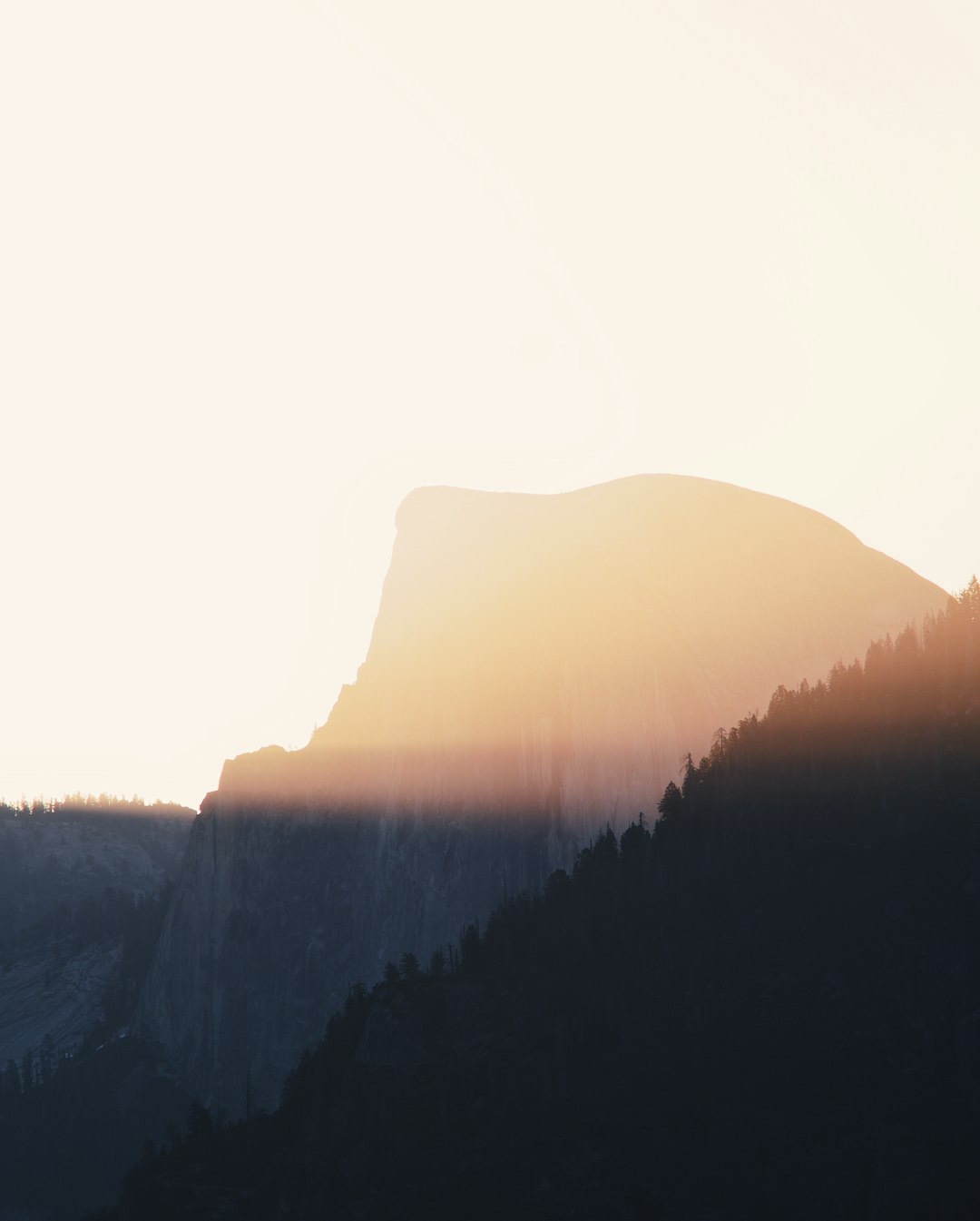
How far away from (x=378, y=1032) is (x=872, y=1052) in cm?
4790

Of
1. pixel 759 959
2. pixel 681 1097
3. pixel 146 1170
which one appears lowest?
pixel 146 1170

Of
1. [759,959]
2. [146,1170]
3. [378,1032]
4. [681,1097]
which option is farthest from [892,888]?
[146,1170]

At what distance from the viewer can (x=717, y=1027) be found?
135375 millimetres

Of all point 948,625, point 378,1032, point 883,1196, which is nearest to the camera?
point 883,1196

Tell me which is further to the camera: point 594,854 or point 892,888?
point 594,854

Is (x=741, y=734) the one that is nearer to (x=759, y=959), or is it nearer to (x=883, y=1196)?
(x=759, y=959)

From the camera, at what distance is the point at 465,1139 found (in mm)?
133375

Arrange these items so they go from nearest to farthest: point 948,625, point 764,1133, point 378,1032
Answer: point 764,1133
point 378,1032
point 948,625

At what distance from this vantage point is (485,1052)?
145 metres

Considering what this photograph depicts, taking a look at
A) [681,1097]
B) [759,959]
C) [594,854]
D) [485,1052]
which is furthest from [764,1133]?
[594,854]

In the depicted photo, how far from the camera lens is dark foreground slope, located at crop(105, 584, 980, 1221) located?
120 meters

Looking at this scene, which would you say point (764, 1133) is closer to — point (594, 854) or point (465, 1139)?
point (465, 1139)

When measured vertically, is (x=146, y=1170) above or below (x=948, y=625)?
below

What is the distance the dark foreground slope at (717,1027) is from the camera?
119625mm
